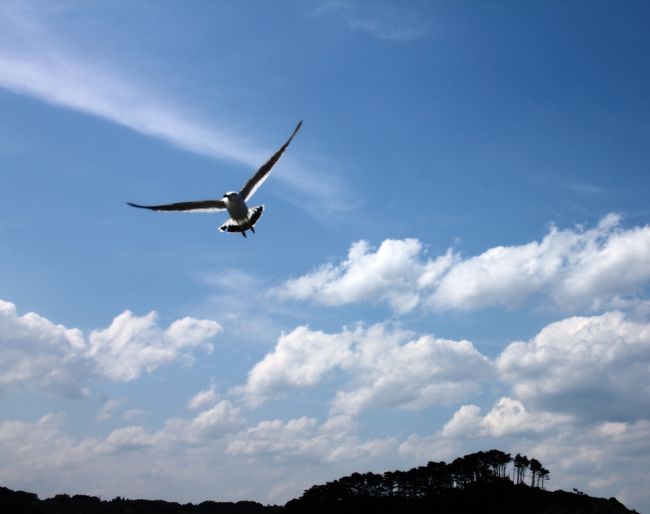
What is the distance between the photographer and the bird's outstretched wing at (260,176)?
47844 mm

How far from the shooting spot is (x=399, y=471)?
490 feet

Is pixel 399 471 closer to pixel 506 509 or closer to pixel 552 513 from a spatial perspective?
pixel 506 509

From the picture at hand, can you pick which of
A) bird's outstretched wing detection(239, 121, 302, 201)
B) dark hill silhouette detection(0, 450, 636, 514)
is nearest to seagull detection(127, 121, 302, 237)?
bird's outstretched wing detection(239, 121, 302, 201)

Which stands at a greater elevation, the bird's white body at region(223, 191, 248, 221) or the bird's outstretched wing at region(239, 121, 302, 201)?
the bird's outstretched wing at region(239, 121, 302, 201)

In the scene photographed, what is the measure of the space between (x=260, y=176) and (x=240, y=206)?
278 cm

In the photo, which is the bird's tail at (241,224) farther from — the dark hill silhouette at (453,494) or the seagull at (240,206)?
the dark hill silhouette at (453,494)

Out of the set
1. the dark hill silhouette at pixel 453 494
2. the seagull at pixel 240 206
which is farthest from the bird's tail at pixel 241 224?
the dark hill silhouette at pixel 453 494

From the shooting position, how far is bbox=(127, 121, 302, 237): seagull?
47438mm

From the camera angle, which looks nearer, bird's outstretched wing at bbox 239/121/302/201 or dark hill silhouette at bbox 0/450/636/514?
bird's outstretched wing at bbox 239/121/302/201

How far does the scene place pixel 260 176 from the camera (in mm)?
48562

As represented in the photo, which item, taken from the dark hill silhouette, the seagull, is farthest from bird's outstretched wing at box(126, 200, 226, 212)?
the dark hill silhouette

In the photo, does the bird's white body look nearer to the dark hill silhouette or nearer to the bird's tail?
the bird's tail

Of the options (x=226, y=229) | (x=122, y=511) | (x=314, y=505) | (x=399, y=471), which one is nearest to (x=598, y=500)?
(x=399, y=471)

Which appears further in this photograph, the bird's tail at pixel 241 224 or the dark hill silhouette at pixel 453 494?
the dark hill silhouette at pixel 453 494
